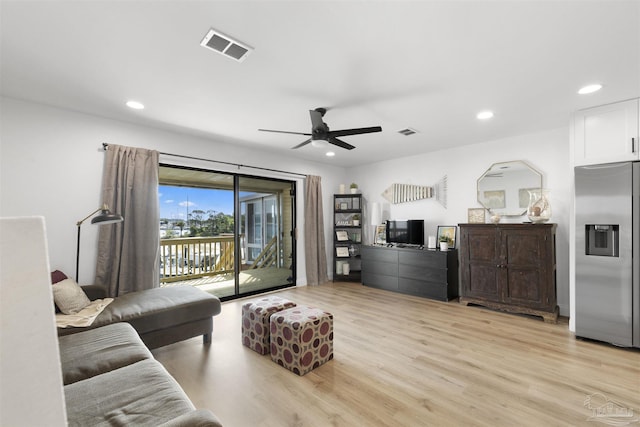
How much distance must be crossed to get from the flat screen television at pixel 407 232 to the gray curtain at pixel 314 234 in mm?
1398

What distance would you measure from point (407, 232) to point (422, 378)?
3.17 meters

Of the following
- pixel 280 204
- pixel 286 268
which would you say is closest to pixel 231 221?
pixel 280 204

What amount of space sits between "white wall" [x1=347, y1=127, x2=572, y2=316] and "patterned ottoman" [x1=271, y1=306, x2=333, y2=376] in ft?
10.1

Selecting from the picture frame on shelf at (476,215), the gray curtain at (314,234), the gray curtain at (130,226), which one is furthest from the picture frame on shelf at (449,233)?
the gray curtain at (130,226)

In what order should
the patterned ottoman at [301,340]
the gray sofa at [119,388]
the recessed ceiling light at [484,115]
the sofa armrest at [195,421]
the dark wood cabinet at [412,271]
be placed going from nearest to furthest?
1. the sofa armrest at [195,421]
2. the gray sofa at [119,388]
3. the patterned ottoman at [301,340]
4. the recessed ceiling light at [484,115]
5. the dark wood cabinet at [412,271]

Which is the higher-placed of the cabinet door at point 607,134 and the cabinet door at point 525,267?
the cabinet door at point 607,134

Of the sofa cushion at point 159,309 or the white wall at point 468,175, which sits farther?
the white wall at point 468,175

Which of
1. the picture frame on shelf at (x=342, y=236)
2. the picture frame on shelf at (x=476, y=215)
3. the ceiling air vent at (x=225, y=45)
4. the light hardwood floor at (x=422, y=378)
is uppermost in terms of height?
the ceiling air vent at (x=225, y=45)

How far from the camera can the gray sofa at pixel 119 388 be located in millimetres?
1229

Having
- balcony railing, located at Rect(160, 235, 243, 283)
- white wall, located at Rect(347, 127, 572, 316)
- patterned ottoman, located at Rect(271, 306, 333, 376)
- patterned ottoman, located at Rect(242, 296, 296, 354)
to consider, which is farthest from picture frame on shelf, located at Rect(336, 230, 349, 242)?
patterned ottoman, located at Rect(271, 306, 333, 376)

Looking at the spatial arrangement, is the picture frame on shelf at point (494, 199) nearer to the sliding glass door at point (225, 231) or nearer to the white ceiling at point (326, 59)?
the white ceiling at point (326, 59)

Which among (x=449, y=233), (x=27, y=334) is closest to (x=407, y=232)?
(x=449, y=233)

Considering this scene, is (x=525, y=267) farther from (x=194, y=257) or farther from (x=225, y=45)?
(x=194, y=257)

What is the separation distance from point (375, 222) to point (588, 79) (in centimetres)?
373
